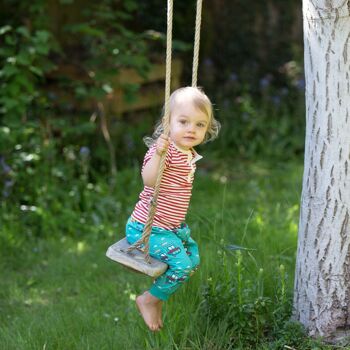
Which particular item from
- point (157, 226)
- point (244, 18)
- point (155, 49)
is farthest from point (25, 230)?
point (244, 18)

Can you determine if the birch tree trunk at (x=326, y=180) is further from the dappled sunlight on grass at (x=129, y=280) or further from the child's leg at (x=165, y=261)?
the child's leg at (x=165, y=261)

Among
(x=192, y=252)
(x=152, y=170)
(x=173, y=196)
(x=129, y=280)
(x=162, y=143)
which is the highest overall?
(x=162, y=143)

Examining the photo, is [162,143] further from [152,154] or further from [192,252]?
[192,252]

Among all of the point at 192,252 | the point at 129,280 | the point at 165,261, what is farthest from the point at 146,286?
the point at 165,261

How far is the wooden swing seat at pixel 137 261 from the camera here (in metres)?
2.78

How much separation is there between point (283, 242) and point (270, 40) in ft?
15.8

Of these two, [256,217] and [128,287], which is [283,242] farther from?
[128,287]

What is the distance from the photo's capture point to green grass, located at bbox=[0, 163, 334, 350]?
3.16 meters

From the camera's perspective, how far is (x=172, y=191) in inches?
119

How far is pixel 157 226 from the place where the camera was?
301 centimetres

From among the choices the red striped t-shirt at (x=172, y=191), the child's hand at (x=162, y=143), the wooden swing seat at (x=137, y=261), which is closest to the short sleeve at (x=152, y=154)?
the red striped t-shirt at (x=172, y=191)

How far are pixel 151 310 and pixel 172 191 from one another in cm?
52

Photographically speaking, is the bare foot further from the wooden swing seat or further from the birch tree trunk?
the birch tree trunk

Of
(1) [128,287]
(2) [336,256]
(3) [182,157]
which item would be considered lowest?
(1) [128,287]
